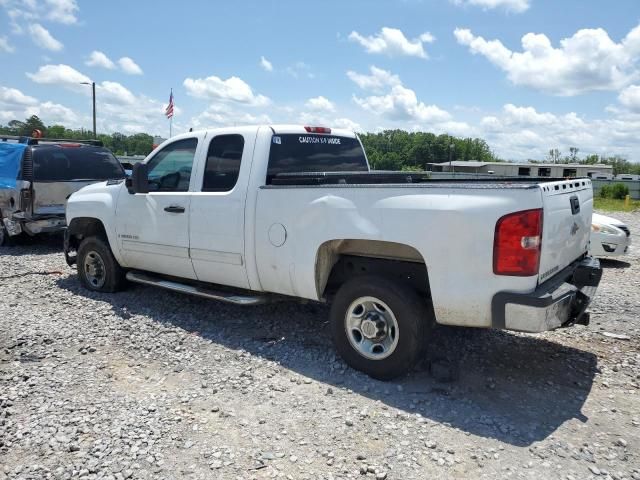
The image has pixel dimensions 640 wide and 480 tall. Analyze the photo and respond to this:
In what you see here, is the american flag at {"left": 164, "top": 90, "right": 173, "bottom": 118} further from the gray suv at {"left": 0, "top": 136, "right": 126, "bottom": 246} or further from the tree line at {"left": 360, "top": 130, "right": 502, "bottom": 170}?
A: the tree line at {"left": 360, "top": 130, "right": 502, "bottom": 170}

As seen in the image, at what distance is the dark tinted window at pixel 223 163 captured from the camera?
16.4ft

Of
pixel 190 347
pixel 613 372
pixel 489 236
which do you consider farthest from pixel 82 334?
pixel 613 372

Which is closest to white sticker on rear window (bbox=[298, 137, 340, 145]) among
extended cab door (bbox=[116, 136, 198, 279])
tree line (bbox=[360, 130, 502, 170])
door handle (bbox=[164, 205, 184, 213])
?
extended cab door (bbox=[116, 136, 198, 279])

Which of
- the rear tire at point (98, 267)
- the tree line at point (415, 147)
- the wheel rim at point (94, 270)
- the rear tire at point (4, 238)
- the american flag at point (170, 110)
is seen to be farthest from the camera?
the tree line at point (415, 147)

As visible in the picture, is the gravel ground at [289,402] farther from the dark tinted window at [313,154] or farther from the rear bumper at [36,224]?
the rear bumper at [36,224]

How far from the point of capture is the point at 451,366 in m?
4.12

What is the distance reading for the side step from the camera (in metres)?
4.84

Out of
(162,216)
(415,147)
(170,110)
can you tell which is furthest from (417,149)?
(162,216)

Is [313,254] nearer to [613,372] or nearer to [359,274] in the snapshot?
[359,274]

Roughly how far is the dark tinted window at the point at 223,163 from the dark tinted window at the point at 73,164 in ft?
17.9

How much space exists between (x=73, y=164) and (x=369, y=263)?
7.46 meters

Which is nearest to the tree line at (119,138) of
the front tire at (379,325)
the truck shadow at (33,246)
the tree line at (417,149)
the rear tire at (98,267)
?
the tree line at (417,149)

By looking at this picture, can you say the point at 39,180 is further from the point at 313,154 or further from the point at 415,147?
the point at 415,147

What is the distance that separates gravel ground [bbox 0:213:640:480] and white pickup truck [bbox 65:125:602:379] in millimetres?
441
